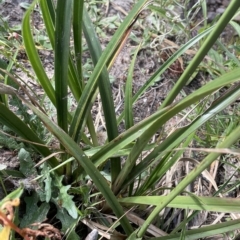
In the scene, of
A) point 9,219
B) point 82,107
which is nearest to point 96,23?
point 82,107

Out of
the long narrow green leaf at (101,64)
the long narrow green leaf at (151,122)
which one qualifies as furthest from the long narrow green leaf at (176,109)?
the long narrow green leaf at (101,64)

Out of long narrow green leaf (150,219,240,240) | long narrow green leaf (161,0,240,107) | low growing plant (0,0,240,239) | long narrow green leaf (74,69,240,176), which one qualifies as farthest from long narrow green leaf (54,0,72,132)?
long narrow green leaf (150,219,240,240)

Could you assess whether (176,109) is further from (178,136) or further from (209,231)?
(209,231)

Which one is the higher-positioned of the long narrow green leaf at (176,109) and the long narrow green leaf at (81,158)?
the long narrow green leaf at (176,109)

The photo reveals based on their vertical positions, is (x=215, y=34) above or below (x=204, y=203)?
above

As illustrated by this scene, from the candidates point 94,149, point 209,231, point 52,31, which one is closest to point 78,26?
point 52,31

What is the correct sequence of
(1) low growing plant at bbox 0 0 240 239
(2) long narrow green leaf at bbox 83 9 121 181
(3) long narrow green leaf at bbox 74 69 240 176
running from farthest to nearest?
(2) long narrow green leaf at bbox 83 9 121 181, (1) low growing plant at bbox 0 0 240 239, (3) long narrow green leaf at bbox 74 69 240 176

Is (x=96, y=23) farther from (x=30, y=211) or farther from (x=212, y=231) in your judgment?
(x=212, y=231)

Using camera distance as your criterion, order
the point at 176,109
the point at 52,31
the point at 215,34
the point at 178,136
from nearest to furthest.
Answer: the point at 215,34
the point at 176,109
the point at 178,136
the point at 52,31

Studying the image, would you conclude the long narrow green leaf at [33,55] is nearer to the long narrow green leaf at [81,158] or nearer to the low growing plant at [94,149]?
the low growing plant at [94,149]

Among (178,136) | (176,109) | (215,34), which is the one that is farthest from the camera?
(178,136)

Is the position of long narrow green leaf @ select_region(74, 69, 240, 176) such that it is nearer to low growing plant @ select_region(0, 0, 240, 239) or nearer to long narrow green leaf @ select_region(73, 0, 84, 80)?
low growing plant @ select_region(0, 0, 240, 239)
